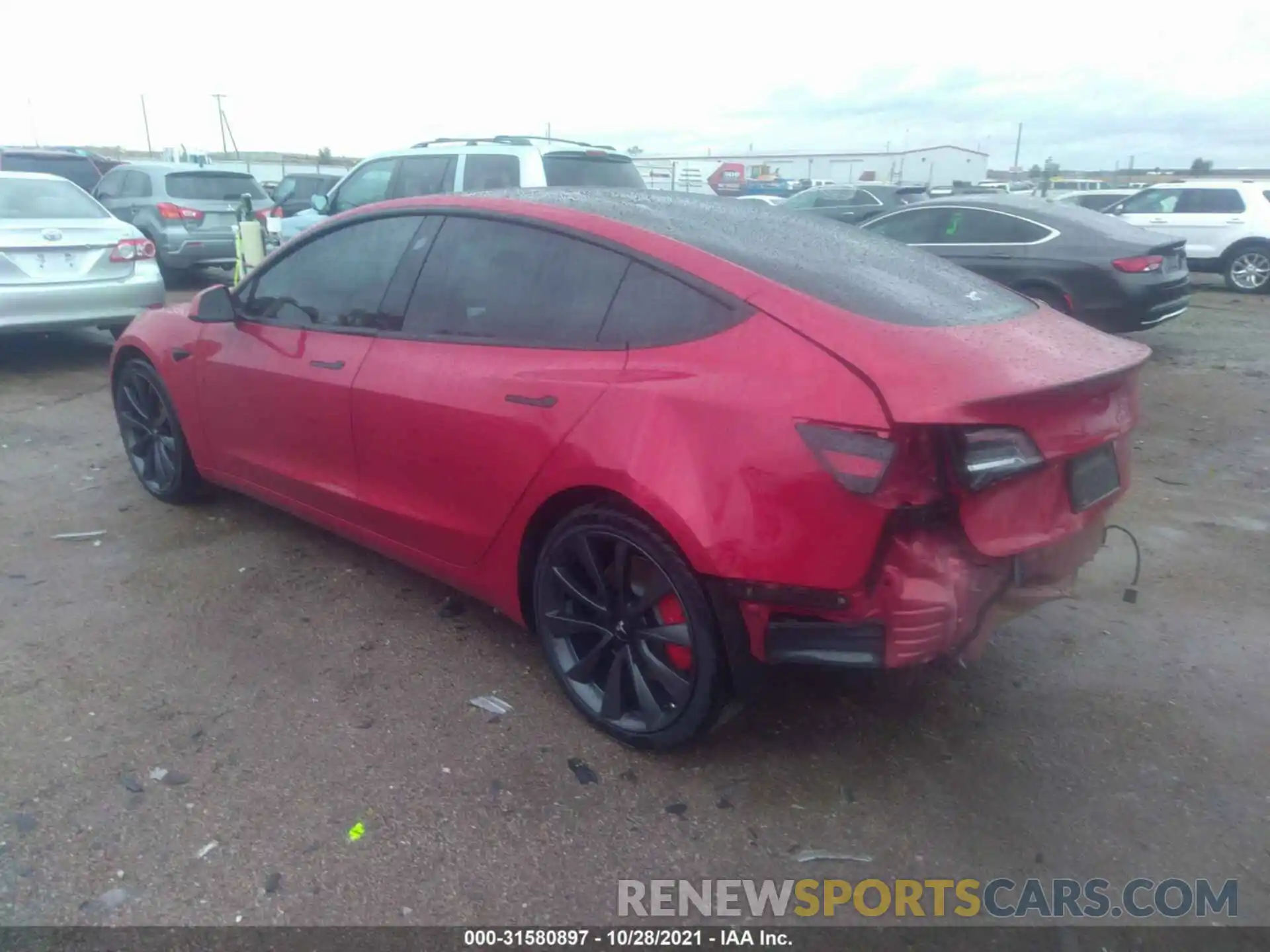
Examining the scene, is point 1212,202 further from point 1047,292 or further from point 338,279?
point 338,279

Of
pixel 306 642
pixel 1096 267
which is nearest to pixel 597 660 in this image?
pixel 306 642

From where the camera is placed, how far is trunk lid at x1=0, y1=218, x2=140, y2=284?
744cm

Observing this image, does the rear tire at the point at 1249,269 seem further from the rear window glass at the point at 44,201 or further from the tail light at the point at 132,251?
the rear window glass at the point at 44,201

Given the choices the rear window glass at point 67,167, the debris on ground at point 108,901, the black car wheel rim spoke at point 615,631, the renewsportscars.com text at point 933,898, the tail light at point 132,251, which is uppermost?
the rear window glass at point 67,167

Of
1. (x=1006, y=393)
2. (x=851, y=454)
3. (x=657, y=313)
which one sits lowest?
(x=851, y=454)

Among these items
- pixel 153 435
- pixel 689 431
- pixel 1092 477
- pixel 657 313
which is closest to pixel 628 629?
pixel 689 431

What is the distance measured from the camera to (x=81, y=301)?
307 inches

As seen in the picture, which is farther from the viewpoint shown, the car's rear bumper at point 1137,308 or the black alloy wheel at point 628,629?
the car's rear bumper at point 1137,308

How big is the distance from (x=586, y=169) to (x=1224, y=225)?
10652mm

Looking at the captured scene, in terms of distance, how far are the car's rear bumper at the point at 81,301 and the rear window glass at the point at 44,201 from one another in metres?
0.67

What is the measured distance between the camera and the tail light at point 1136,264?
8.51 meters

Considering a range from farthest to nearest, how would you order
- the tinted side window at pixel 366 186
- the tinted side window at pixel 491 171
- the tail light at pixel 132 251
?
the tinted side window at pixel 366 186
the tinted side window at pixel 491 171
the tail light at pixel 132 251

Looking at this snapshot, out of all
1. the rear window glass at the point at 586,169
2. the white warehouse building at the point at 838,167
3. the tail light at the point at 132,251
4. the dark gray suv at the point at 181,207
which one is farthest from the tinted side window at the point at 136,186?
the white warehouse building at the point at 838,167

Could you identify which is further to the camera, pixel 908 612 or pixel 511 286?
pixel 511 286
